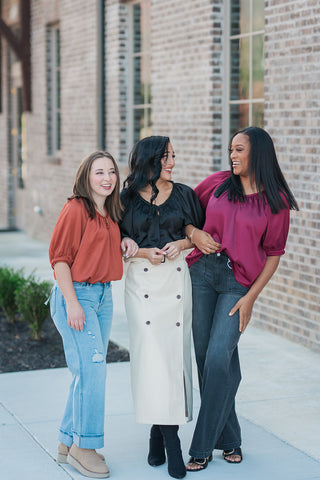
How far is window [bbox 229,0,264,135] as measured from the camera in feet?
27.6

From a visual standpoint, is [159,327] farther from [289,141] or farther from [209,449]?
[289,141]

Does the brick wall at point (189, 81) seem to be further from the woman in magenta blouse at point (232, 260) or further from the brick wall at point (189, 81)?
the woman in magenta blouse at point (232, 260)

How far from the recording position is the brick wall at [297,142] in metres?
7.28

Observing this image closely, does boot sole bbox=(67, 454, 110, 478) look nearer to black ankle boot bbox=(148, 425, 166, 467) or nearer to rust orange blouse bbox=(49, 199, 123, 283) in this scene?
black ankle boot bbox=(148, 425, 166, 467)

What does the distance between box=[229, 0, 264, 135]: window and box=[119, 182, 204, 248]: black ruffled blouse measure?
3.95 m

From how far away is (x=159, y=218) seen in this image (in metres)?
4.56

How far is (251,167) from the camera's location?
14.9 feet

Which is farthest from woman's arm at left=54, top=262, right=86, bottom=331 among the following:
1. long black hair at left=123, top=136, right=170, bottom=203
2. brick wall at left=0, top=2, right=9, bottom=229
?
brick wall at left=0, top=2, right=9, bottom=229

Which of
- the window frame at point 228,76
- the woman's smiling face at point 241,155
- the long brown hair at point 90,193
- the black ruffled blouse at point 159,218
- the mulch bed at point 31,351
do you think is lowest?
the mulch bed at point 31,351

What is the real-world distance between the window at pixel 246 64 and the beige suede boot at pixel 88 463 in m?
4.60

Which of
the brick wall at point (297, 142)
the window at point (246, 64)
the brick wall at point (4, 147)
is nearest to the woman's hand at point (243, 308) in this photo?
the brick wall at point (297, 142)

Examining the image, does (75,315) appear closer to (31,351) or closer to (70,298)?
(70,298)

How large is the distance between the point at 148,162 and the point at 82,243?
52 cm

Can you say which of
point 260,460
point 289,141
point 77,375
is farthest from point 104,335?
point 289,141
